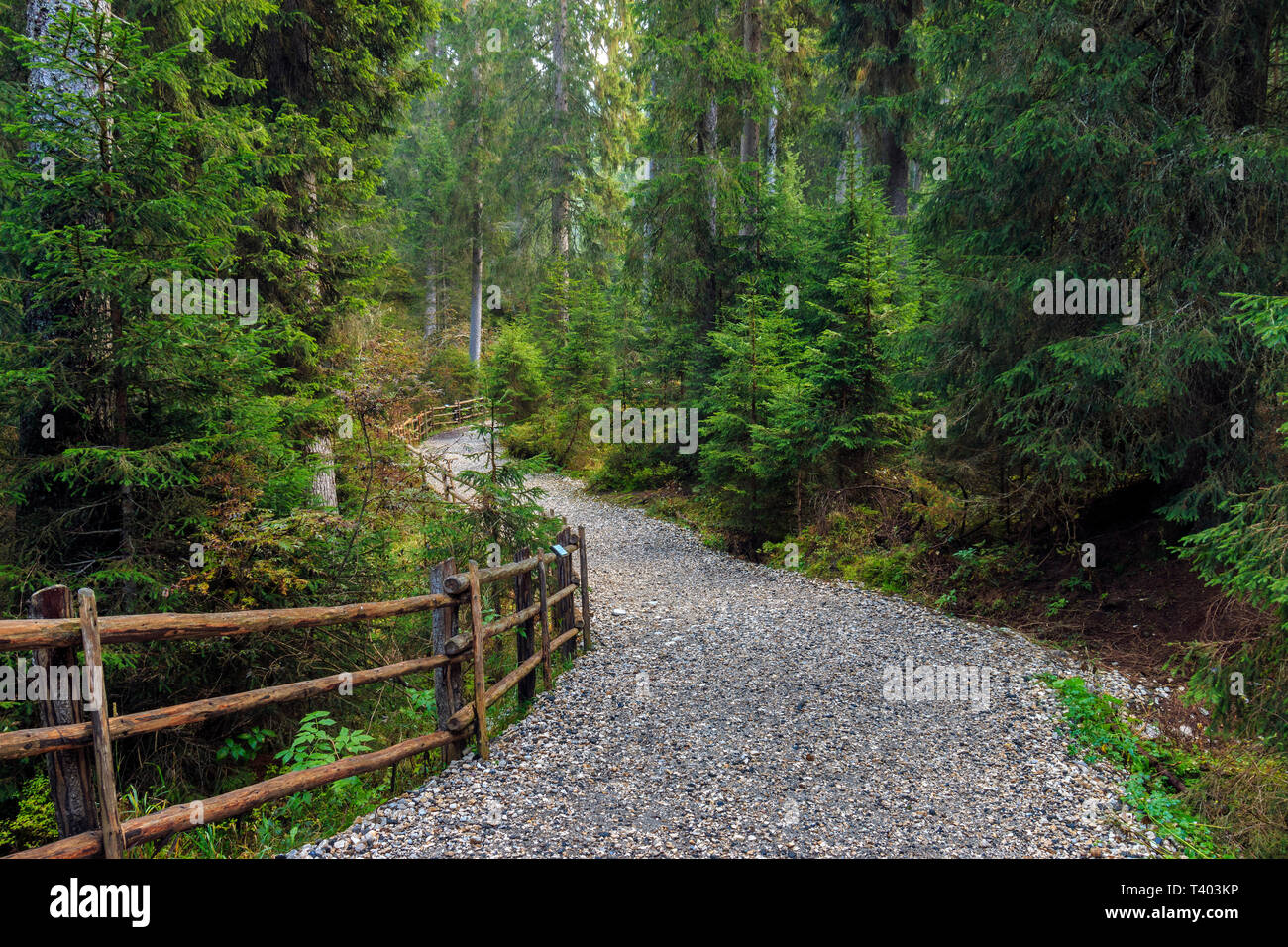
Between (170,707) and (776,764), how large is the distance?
3737mm

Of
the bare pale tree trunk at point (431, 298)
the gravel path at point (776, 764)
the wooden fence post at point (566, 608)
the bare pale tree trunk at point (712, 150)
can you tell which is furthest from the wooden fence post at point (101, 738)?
the bare pale tree trunk at point (431, 298)

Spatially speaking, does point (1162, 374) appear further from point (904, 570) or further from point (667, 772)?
point (667, 772)

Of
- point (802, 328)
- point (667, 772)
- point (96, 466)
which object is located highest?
point (802, 328)

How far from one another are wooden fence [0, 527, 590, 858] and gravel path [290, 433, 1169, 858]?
15.2 inches

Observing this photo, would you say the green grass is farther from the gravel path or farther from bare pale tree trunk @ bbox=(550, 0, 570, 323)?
bare pale tree trunk @ bbox=(550, 0, 570, 323)

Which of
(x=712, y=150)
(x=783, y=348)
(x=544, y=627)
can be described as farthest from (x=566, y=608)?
(x=712, y=150)

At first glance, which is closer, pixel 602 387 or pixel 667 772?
pixel 667 772

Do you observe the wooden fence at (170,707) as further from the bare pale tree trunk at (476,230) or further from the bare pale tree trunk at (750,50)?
the bare pale tree trunk at (476,230)

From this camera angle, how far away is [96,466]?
4.62 m

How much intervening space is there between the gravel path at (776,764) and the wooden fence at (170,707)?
39cm
